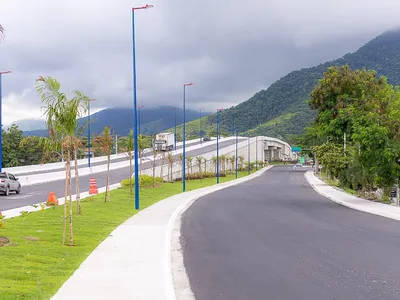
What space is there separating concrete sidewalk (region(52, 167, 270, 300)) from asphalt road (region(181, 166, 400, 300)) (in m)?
0.58

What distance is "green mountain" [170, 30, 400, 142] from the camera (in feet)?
518

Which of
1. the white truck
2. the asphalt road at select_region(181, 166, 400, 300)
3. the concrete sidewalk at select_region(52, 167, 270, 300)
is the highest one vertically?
the white truck

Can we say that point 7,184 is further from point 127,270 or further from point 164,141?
point 164,141

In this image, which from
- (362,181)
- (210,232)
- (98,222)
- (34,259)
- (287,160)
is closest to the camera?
(34,259)

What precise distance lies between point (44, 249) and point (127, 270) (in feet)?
8.54

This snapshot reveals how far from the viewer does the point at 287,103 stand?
175375mm

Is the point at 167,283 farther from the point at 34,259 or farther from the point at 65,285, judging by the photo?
the point at 34,259

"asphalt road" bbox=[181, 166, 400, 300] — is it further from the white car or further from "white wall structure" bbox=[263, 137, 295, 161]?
"white wall structure" bbox=[263, 137, 295, 161]

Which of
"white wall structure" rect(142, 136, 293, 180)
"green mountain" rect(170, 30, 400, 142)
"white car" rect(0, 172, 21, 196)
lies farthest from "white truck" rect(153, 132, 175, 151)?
"green mountain" rect(170, 30, 400, 142)

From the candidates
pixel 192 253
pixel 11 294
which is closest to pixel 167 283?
pixel 11 294

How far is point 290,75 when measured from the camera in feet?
640

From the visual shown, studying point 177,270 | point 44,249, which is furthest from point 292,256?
point 44,249

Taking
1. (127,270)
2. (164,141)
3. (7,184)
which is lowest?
(127,270)

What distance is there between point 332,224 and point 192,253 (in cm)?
747
